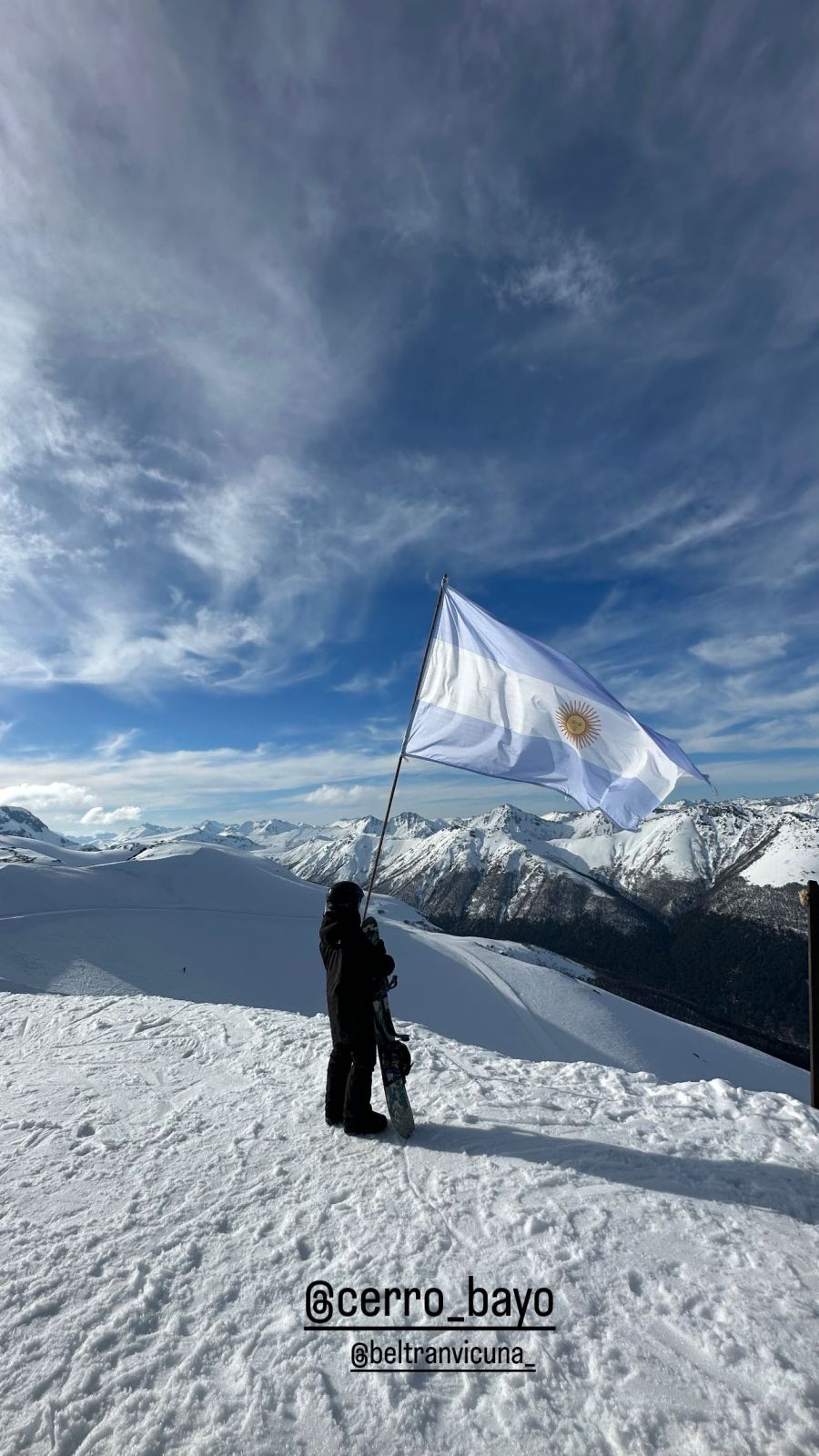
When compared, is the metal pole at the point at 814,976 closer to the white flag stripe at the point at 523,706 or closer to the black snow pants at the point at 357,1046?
the white flag stripe at the point at 523,706

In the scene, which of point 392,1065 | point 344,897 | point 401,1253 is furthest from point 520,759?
point 401,1253

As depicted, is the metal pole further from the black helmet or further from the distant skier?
the black helmet

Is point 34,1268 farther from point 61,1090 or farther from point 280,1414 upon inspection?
point 61,1090

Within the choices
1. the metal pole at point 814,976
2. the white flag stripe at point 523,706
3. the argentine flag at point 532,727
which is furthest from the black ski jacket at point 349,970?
the metal pole at point 814,976

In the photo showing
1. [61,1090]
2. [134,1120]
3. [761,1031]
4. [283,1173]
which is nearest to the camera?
[283,1173]

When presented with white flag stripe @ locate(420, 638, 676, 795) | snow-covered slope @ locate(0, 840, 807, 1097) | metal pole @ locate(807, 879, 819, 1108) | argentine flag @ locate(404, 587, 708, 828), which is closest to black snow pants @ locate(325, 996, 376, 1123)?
argentine flag @ locate(404, 587, 708, 828)

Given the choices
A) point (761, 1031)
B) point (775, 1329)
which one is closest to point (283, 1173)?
point (775, 1329)

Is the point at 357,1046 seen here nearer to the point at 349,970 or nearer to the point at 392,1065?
the point at 392,1065
